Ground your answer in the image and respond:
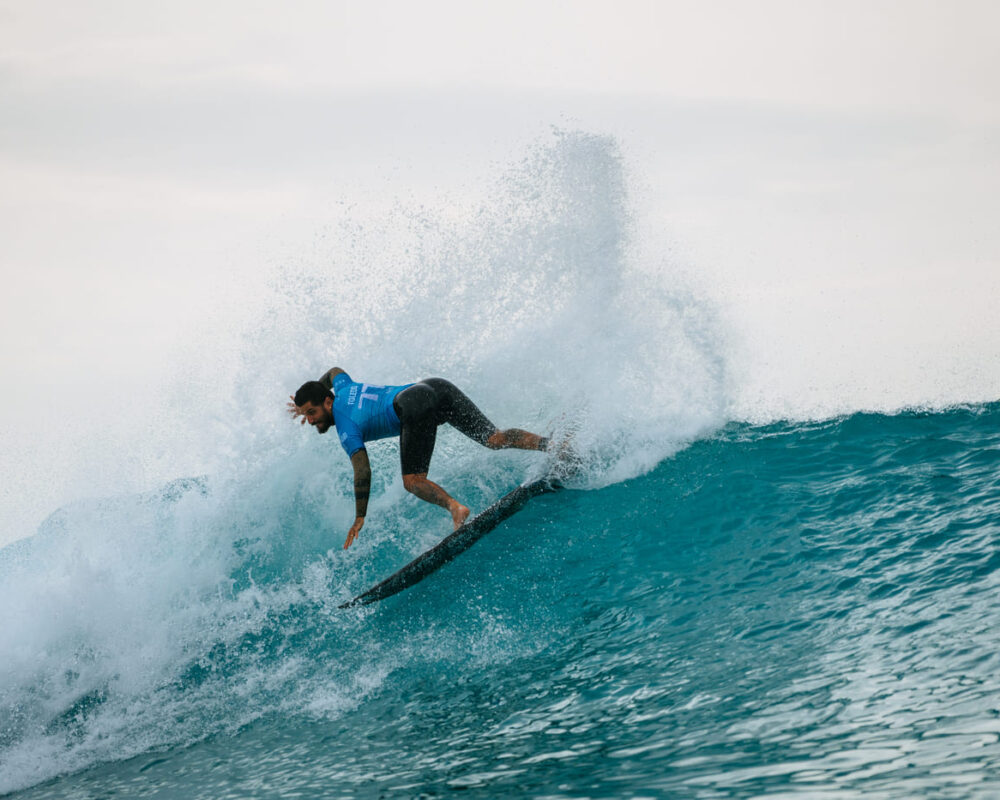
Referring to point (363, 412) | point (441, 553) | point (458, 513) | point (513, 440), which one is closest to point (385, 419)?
point (363, 412)

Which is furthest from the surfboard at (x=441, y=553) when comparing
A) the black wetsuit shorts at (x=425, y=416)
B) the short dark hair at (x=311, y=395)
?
the short dark hair at (x=311, y=395)

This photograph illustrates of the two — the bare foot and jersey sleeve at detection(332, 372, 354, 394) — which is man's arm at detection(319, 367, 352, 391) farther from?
the bare foot

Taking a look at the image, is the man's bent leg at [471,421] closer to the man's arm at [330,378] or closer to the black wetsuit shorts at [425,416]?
the black wetsuit shorts at [425,416]

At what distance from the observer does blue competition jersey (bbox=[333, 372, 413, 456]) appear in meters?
6.52

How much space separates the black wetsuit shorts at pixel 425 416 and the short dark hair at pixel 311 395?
600 mm

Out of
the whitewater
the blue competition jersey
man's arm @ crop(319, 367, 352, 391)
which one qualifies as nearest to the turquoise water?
the whitewater

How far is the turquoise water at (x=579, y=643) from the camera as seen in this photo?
3.37 meters

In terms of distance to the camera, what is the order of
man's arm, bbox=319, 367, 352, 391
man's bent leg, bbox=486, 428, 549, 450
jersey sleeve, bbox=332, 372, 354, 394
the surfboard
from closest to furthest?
the surfboard < jersey sleeve, bbox=332, 372, 354, 394 < man's bent leg, bbox=486, 428, 549, 450 < man's arm, bbox=319, 367, 352, 391

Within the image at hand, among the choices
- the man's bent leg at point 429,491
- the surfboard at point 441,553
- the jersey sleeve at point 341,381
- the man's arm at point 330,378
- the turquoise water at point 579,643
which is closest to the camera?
the turquoise water at point 579,643

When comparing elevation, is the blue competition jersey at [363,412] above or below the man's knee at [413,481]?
above

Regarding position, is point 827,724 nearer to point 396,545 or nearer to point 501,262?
point 396,545

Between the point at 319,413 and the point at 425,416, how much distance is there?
0.87 m

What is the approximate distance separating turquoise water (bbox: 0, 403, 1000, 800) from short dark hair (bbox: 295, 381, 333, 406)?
64.2 inches

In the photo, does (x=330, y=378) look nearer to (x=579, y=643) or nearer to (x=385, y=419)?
(x=385, y=419)
